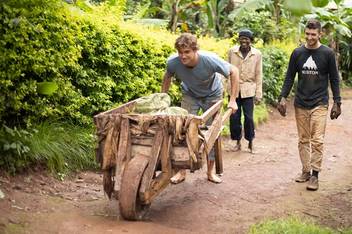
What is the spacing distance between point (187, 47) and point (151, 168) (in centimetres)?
153

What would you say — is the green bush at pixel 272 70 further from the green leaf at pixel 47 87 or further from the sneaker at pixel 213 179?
the green leaf at pixel 47 87

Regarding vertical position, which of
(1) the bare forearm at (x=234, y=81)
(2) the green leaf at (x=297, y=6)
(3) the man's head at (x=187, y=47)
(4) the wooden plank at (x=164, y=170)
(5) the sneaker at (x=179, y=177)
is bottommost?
(5) the sneaker at (x=179, y=177)

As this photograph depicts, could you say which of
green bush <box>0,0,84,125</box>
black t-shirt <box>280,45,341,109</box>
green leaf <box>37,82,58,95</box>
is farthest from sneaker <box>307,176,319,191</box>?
green leaf <box>37,82,58,95</box>

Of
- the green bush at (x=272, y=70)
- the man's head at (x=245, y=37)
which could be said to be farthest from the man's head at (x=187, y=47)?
the green bush at (x=272, y=70)

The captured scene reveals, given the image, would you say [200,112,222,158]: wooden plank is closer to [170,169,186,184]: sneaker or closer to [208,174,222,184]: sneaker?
[170,169,186,184]: sneaker

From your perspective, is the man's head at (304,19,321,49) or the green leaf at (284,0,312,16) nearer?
Result: the green leaf at (284,0,312,16)

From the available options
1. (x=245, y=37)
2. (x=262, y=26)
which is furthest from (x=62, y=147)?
(x=262, y=26)

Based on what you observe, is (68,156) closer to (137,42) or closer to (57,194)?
(57,194)

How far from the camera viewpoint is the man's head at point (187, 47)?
5523mm

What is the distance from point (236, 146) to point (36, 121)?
171 inches

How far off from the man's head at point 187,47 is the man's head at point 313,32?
5.34 feet

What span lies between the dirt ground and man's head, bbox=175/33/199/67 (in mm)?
1661

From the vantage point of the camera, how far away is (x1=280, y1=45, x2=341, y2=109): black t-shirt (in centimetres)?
649

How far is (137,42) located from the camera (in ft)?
25.4
